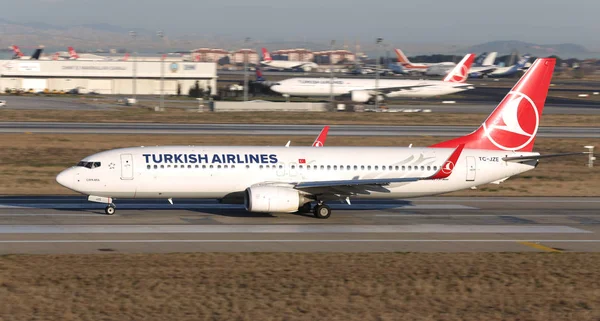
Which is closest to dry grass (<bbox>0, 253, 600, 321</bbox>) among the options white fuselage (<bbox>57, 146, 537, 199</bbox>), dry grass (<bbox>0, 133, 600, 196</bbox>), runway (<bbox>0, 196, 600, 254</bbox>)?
runway (<bbox>0, 196, 600, 254</bbox>)

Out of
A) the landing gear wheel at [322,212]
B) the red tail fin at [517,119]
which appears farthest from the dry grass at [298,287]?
the red tail fin at [517,119]

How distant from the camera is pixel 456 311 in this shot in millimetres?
18812

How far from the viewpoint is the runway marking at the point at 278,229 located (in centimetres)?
2934

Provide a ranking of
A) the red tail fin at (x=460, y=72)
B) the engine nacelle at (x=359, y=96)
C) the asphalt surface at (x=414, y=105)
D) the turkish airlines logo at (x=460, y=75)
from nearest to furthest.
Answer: the asphalt surface at (x=414, y=105), the engine nacelle at (x=359, y=96), the red tail fin at (x=460, y=72), the turkish airlines logo at (x=460, y=75)

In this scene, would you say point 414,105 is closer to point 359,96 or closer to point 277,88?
point 359,96

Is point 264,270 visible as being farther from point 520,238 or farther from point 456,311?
point 520,238

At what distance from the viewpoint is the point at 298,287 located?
20.5m

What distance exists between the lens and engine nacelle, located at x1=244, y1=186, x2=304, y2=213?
31938 mm

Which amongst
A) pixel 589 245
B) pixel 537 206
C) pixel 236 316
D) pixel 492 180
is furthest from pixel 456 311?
pixel 537 206

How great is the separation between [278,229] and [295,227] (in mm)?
955

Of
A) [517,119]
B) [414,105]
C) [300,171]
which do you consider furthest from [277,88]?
[300,171]

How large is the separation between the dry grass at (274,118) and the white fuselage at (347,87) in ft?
85.3

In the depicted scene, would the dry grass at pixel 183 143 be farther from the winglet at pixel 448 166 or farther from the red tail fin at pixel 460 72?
the red tail fin at pixel 460 72

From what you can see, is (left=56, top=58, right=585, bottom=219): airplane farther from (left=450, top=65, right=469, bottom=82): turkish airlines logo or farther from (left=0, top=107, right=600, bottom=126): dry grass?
(left=450, top=65, right=469, bottom=82): turkish airlines logo
